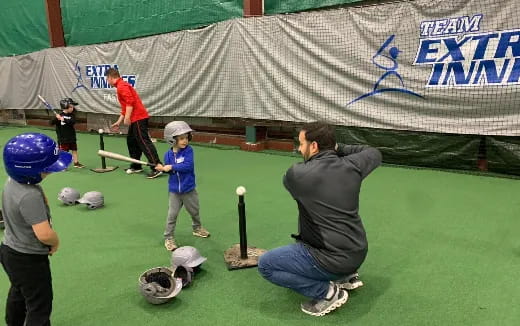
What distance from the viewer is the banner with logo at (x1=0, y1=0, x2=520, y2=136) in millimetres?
5373

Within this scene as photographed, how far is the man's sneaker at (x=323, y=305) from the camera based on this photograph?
255cm

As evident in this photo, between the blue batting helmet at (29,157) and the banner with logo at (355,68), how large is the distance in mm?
5195

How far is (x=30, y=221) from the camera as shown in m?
1.95

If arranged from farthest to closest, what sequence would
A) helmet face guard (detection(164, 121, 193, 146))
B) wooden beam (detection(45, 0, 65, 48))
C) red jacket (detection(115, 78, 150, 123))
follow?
wooden beam (detection(45, 0, 65, 48)) < red jacket (detection(115, 78, 150, 123)) < helmet face guard (detection(164, 121, 193, 146))

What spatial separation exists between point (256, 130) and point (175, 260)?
518 cm

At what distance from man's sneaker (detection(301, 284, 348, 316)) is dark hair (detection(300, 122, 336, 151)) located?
0.94m

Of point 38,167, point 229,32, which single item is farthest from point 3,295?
point 229,32

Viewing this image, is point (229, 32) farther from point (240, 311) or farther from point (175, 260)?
point (240, 311)

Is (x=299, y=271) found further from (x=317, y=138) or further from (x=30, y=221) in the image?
(x=30, y=221)

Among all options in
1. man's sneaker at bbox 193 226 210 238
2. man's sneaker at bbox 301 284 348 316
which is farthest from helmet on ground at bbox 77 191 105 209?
man's sneaker at bbox 301 284 348 316

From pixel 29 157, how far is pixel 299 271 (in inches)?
63.2

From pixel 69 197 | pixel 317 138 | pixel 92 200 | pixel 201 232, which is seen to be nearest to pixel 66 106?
pixel 69 197

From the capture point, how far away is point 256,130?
7.99 metres

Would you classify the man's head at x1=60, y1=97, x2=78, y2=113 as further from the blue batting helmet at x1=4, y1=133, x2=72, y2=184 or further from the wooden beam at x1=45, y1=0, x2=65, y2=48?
the wooden beam at x1=45, y1=0, x2=65, y2=48
